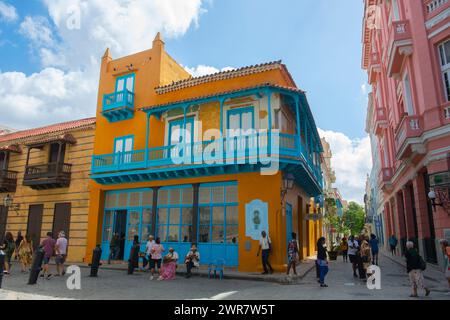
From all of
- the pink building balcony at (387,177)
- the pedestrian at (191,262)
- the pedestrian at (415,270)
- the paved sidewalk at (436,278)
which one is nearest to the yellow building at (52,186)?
the pedestrian at (191,262)

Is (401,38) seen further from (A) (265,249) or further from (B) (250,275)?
(B) (250,275)

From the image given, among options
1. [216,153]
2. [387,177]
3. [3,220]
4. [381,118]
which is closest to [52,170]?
[3,220]

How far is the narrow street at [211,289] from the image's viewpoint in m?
8.59

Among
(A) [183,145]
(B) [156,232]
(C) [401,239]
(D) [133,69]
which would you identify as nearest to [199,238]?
(B) [156,232]

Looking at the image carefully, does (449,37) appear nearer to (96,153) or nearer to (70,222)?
(96,153)

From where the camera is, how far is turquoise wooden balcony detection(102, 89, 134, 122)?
18120 millimetres

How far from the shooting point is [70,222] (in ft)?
61.7

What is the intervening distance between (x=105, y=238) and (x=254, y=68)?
11.6 meters

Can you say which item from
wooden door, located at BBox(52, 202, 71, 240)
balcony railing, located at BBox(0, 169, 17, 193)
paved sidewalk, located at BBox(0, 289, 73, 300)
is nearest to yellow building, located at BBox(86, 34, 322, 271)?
wooden door, located at BBox(52, 202, 71, 240)

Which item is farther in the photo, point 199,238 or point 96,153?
point 96,153

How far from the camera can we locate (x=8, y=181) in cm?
2189

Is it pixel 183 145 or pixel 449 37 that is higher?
pixel 449 37

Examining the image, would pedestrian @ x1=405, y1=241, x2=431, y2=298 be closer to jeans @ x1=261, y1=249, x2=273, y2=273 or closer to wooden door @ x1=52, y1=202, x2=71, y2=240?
jeans @ x1=261, y1=249, x2=273, y2=273

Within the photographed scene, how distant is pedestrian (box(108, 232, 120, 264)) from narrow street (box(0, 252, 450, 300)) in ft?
12.7
